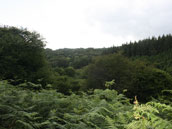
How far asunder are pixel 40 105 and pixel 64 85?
1788 cm

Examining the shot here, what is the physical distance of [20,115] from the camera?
3.19 meters

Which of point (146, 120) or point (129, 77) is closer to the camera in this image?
point (146, 120)

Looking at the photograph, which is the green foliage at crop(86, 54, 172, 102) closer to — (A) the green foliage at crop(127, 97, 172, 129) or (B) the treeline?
(B) the treeline

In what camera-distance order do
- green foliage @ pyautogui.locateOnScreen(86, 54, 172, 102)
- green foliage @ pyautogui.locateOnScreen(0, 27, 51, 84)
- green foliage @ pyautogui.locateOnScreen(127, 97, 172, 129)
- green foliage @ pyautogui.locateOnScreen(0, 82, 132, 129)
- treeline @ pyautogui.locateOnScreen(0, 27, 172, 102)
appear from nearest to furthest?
green foliage @ pyautogui.locateOnScreen(127, 97, 172, 129)
green foliage @ pyautogui.locateOnScreen(0, 82, 132, 129)
green foliage @ pyautogui.locateOnScreen(0, 27, 51, 84)
treeline @ pyautogui.locateOnScreen(0, 27, 172, 102)
green foliage @ pyautogui.locateOnScreen(86, 54, 172, 102)

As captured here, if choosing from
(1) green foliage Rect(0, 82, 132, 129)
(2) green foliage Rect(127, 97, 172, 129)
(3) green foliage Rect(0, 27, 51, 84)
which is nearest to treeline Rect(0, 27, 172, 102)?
(3) green foliage Rect(0, 27, 51, 84)

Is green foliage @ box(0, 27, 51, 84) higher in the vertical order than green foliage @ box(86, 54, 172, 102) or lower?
higher

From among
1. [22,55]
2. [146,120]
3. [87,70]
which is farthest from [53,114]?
[87,70]

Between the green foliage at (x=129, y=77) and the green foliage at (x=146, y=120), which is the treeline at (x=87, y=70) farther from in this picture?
the green foliage at (x=146, y=120)

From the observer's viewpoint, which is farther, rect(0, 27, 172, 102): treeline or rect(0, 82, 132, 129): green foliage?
rect(0, 27, 172, 102): treeline

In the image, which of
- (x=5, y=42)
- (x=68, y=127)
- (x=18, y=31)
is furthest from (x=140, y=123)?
(x=18, y=31)

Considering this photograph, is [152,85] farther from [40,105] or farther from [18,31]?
[18,31]

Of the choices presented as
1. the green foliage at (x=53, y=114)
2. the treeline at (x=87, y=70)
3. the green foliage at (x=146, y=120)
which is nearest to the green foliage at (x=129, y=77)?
the treeline at (x=87, y=70)

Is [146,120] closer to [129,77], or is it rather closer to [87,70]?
[129,77]

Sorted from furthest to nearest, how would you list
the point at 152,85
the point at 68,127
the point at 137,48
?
the point at 137,48 → the point at 152,85 → the point at 68,127
